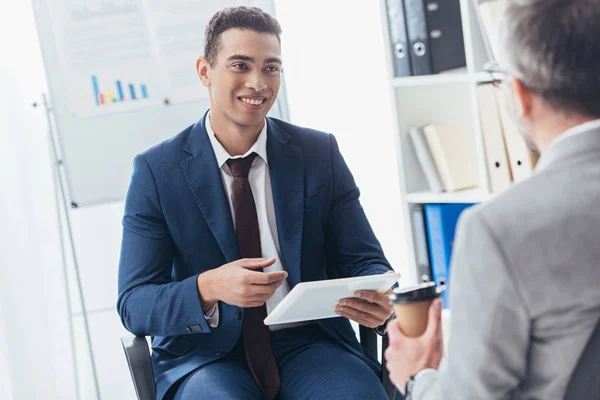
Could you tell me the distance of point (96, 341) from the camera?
327 centimetres

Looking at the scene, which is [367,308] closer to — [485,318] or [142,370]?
[142,370]

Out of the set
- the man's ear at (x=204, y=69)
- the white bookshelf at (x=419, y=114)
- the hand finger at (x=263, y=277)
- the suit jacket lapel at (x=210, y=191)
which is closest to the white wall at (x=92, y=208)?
the white bookshelf at (x=419, y=114)

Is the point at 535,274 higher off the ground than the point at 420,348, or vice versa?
the point at 535,274

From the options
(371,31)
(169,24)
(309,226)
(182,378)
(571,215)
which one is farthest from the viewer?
(371,31)

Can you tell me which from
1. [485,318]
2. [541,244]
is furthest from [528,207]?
[485,318]

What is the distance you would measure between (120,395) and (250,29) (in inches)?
71.1

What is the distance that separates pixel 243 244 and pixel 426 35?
92 cm

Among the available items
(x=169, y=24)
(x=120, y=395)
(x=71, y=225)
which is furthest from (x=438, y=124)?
(x=120, y=395)

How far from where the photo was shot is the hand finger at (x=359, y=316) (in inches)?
72.0

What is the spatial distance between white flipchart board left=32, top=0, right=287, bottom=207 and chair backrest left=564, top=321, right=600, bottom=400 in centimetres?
220

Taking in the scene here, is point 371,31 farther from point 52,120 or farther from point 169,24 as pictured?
point 52,120

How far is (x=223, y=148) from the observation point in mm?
2096

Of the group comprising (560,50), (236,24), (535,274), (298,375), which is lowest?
(298,375)

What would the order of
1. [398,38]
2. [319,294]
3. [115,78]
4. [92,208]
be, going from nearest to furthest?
1. [319,294]
2. [398,38]
3. [115,78]
4. [92,208]
